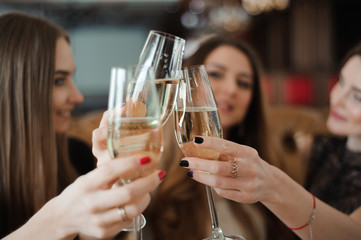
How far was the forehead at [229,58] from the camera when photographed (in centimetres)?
162

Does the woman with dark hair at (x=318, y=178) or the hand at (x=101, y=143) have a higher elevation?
the hand at (x=101, y=143)

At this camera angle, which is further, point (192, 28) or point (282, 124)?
point (192, 28)

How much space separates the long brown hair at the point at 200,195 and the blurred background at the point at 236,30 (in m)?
3.29

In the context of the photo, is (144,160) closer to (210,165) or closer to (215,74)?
(210,165)

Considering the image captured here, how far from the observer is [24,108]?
1.11 m

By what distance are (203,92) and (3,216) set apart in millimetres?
805

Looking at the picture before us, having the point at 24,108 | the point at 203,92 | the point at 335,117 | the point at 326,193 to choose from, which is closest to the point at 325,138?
the point at 335,117

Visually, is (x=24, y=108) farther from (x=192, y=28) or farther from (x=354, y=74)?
(x=192, y=28)

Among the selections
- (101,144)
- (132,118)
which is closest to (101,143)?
(101,144)

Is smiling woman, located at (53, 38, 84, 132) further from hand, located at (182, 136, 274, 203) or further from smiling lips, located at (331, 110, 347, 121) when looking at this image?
smiling lips, located at (331, 110, 347, 121)

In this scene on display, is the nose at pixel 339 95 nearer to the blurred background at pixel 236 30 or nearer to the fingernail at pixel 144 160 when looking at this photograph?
the fingernail at pixel 144 160

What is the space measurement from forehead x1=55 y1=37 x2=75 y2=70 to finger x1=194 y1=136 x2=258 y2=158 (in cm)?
72

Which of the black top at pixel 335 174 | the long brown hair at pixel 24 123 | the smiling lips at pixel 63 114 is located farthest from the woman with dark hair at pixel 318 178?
the smiling lips at pixel 63 114

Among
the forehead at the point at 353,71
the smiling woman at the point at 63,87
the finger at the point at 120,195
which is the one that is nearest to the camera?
the finger at the point at 120,195
